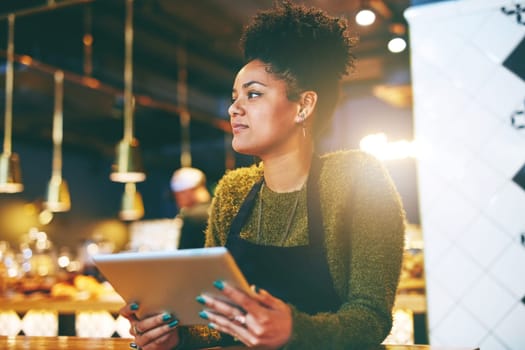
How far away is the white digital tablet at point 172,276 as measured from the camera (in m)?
1.11

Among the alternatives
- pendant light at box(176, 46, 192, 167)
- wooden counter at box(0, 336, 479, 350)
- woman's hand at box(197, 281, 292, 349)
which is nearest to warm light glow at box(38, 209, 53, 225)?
pendant light at box(176, 46, 192, 167)

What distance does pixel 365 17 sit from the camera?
4.17m

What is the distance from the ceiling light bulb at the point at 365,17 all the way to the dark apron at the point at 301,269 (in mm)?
2805

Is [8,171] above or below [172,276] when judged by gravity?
above

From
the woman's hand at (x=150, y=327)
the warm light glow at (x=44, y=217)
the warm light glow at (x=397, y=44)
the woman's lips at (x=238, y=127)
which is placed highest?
the warm light glow at (x=397, y=44)

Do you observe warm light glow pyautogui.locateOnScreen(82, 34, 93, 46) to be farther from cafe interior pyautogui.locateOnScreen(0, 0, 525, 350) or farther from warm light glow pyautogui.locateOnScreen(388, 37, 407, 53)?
warm light glow pyautogui.locateOnScreen(388, 37, 407, 53)

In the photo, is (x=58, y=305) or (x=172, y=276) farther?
(x=58, y=305)

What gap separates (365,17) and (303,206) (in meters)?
2.84

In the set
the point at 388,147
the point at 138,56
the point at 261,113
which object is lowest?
the point at 261,113

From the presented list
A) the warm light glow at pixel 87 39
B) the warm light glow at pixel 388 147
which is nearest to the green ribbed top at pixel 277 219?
the warm light glow at pixel 87 39

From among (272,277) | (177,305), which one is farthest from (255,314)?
(272,277)

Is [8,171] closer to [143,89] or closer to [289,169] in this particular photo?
[289,169]

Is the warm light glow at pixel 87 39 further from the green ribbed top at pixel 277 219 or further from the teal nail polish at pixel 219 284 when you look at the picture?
the teal nail polish at pixel 219 284

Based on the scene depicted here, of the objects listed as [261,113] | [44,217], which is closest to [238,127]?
[261,113]
